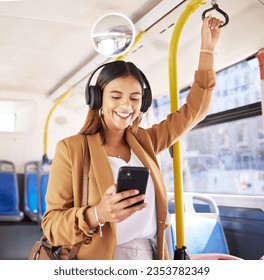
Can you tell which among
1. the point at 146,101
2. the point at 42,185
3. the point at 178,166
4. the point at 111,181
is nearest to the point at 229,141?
the point at 178,166

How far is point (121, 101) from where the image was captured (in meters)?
0.93

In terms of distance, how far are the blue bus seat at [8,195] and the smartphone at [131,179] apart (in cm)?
40

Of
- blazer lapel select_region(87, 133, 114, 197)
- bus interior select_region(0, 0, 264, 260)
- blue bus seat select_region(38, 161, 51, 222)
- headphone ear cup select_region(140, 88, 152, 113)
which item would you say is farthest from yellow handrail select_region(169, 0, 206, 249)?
blue bus seat select_region(38, 161, 51, 222)

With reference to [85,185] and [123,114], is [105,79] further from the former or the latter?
[85,185]

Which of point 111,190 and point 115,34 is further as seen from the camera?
point 115,34

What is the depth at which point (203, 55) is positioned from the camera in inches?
42.2

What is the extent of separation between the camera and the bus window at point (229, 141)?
1.13 metres

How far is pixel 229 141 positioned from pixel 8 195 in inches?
27.9

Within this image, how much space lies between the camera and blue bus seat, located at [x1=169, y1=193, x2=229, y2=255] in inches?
45.6

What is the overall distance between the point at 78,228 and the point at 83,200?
7 cm

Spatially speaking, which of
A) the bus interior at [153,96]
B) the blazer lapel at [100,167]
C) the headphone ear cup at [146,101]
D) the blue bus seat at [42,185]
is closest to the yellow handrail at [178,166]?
the bus interior at [153,96]

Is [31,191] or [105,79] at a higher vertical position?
→ [105,79]
